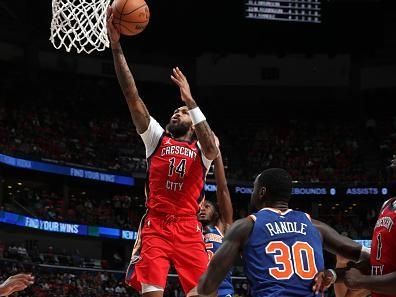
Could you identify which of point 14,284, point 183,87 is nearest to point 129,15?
point 183,87

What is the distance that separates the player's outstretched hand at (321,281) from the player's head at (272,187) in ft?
1.45

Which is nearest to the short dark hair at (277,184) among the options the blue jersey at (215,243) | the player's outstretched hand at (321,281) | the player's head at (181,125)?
the player's outstretched hand at (321,281)

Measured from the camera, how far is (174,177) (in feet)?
19.0

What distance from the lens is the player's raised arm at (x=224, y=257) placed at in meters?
3.85

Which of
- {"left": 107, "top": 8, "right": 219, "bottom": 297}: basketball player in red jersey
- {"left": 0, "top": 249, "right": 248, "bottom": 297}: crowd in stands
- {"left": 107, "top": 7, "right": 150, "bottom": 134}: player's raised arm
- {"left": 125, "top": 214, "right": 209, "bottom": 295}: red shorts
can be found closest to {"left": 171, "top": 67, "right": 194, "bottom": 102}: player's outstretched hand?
{"left": 107, "top": 8, "right": 219, "bottom": 297}: basketball player in red jersey

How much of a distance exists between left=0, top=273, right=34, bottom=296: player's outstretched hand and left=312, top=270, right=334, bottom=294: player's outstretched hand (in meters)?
2.30

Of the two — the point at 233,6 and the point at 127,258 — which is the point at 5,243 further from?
the point at 233,6

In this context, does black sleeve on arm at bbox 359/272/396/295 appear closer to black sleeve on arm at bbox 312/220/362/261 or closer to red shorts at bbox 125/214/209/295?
black sleeve on arm at bbox 312/220/362/261

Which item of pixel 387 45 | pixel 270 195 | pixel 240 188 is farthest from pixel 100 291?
pixel 270 195

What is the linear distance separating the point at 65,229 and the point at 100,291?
9.51 feet

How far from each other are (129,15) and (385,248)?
8.75 ft

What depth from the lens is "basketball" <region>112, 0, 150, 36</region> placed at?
5.79m

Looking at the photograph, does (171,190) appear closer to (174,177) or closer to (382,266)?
(174,177)

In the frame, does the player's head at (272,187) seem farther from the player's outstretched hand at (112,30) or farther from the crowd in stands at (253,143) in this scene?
the crowd in stands at (253,143)
